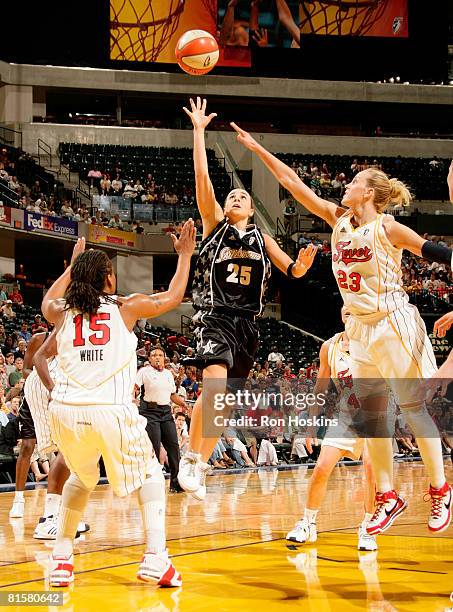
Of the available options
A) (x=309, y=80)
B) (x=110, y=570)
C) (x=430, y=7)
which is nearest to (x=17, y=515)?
(x=110, y=570)

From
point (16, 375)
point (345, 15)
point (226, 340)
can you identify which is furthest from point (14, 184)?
point (226, 340)

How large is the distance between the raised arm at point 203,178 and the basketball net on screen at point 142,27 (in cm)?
2418

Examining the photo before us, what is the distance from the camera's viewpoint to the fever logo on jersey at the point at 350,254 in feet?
18.0

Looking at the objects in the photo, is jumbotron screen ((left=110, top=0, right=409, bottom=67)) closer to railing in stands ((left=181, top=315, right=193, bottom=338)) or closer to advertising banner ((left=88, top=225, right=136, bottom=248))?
advertising banner ((left=88, top=225, right=136, bottom=248))

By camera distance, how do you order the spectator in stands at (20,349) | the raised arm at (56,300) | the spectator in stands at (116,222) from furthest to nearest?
the spectator in stands at (116,222) → the spectator in stands at (20,349) → the raised arm at (56,300)

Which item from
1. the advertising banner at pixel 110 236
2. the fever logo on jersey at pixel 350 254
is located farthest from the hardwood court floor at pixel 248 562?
the advertising banner at pixel 110 236

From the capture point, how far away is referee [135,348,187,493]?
1105cm

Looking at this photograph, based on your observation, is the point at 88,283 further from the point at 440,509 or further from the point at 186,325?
the point at 186,325

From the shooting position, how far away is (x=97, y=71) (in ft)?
103

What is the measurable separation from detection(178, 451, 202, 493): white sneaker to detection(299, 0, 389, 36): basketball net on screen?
27.4 meters

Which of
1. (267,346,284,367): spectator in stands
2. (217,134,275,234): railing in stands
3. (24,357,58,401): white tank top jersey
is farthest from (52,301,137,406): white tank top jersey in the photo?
(217,134,275,234): railing in stands

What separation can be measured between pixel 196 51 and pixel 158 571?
4497mm

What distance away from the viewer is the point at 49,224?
953 inches

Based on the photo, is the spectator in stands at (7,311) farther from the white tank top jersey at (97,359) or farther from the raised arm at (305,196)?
the white tank top jersey at (97,359)
